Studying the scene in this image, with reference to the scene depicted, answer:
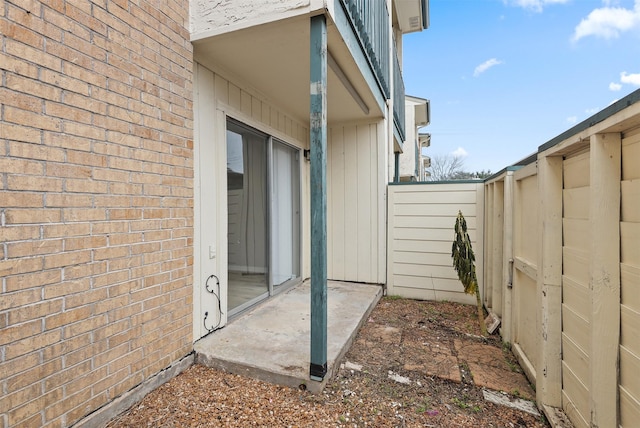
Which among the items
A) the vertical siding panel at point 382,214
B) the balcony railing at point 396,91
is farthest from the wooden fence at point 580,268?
the balcony railing at point 396,91

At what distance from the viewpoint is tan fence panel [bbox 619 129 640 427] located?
1.27 metres

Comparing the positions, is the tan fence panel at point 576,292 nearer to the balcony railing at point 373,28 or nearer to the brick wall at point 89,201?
the balcony railing at point 373,28

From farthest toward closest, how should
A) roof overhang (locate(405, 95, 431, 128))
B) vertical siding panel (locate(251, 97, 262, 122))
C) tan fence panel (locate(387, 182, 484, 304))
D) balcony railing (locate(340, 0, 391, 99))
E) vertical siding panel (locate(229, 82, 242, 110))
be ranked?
roof overhang (locate(405, 95, 431, 128)) → tan fence panel (locate(387, 182, 484, 304)) → vertical siding panel (locate(251, 97, 262, 122)) → vertical siding panel (locate(229, 82, 242, 110)) → balcony railing (locate(340, 0, 391, 99))

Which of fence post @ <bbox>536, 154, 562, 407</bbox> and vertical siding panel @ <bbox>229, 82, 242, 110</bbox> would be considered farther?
vertical siding panel @ <bbox>229, 82, 242, 110</bbox>

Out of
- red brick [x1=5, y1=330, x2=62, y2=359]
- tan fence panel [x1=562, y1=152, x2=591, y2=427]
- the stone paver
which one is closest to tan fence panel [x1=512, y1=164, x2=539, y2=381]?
the stone paver

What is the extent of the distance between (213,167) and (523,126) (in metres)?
21.7

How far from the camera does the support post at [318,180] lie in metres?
2.16

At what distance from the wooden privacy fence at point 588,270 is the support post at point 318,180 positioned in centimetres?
142

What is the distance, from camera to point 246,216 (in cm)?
353

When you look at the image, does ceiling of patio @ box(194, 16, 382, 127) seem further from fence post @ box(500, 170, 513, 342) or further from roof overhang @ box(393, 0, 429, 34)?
roof overhang @ box(393, 0, 429, 34)

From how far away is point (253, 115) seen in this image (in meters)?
3.48

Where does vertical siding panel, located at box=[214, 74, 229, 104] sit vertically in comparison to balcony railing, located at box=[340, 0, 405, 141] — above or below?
below

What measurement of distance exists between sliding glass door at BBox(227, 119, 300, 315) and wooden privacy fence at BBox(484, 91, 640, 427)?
2.66m

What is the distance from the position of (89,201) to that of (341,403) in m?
2.01
